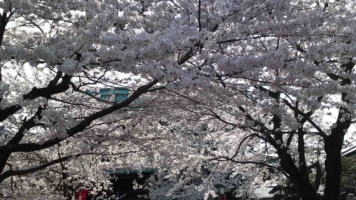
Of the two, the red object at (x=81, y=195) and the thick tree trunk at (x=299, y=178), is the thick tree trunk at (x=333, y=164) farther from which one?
the red object at (x=81, y=195)

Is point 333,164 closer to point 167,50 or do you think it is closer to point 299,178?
point 299,178

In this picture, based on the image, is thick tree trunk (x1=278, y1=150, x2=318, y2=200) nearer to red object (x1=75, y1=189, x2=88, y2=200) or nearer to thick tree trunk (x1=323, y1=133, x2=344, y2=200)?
thick tree trunk (x1=323, y1=133, x2=344, y2=200)

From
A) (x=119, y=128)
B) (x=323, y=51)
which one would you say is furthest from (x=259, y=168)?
(x=323, y=51)

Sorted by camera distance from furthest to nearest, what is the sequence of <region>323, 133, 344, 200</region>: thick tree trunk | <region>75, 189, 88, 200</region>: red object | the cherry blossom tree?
<region>75, 189, 88, 200</region>: red object, <region>323, 133, 344, 200</region>: thick tree trunk, the cherry blossom tree

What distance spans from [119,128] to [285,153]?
3.87 metres

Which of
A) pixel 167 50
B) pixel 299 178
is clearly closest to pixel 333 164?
pixel 299 178

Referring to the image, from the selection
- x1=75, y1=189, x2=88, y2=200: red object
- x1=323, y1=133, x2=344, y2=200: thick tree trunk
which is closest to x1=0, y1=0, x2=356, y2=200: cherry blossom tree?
x1=323, y1=133, x2=344, y2=200: thick tree trunk

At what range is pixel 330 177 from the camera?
442 inches

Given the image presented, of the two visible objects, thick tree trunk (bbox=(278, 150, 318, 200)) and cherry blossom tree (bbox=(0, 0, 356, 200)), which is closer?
cherry blossom tree (bbox=(0, 0, 356, 200))

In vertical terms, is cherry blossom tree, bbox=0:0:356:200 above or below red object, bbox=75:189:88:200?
above

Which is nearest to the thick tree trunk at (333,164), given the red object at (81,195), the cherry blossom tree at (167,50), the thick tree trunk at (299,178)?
the thick tree trunk at (299,178)

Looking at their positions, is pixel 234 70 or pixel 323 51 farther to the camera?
pixel 323 51

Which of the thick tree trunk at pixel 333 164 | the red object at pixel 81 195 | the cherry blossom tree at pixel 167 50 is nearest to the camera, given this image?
the cherry blossom tree at pixel 167 50

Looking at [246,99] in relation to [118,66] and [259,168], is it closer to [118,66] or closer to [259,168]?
[118,66]
